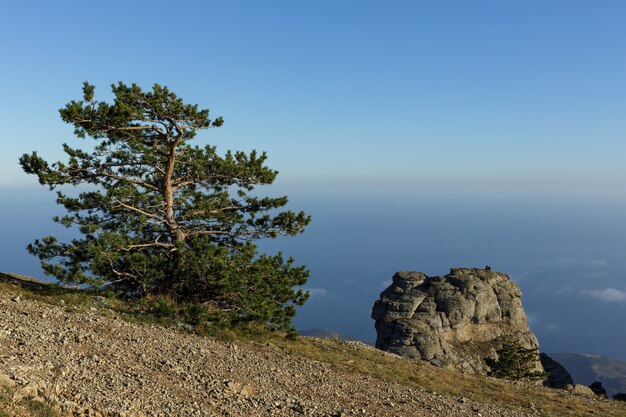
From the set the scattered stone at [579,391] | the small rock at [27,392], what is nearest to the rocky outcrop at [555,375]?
the scattered stone at [579,391]

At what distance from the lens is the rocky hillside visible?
34.8ft

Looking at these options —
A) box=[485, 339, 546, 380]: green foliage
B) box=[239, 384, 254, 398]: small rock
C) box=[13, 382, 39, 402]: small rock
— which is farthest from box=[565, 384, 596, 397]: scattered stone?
box=[13, 382, 39, 402]: small rock

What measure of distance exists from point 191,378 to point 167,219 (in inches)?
488

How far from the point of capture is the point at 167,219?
24.2 m

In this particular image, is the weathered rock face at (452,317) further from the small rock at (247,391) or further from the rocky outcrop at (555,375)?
the small rock at (247,391)

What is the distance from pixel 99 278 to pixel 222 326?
619cm

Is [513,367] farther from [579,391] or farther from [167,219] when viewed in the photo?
[167,219]

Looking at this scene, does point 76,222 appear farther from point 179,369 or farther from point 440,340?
point 440,340

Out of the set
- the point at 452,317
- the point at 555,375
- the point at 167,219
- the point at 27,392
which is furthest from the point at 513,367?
the point at 27,392

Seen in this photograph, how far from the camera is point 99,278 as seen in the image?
66.3 feet

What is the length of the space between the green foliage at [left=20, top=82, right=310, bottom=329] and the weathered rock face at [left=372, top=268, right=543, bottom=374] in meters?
36.6

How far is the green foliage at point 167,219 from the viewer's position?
2120 centimetres

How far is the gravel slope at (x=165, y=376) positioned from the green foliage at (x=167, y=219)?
10.1 feet

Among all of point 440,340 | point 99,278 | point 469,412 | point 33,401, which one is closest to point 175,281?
point 99,278
